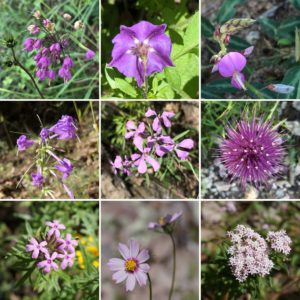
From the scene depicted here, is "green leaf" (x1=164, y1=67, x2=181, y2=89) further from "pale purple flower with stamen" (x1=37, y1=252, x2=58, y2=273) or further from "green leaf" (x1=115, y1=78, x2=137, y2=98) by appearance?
"pale purple flower with stamen" (x1=37, y1=252, x2=58, y2=273)

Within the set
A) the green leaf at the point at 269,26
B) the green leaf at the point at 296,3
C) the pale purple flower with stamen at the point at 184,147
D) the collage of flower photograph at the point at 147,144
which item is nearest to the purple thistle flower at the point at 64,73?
the collage of flower photograph at the point at 147,144

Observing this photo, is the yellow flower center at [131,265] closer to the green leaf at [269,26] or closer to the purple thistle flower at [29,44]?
the purple thistle flower at [29,44]

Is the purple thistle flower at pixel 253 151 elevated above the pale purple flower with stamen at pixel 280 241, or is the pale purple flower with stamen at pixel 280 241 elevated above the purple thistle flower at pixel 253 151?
the purple thistle flower at pixel 253 151

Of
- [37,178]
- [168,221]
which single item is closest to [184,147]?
[168,221]

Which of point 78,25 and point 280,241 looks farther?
point 78,25

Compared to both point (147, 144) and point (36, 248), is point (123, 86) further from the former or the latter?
point (36, 248)
